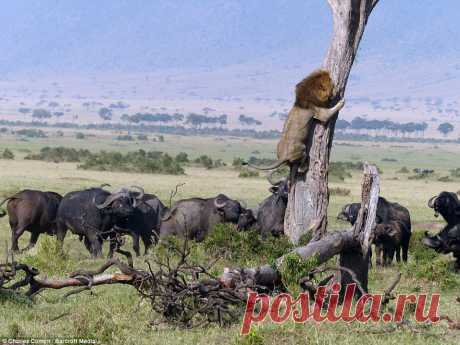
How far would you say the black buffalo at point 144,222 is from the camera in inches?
756

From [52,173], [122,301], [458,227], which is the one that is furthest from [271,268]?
[52,173]

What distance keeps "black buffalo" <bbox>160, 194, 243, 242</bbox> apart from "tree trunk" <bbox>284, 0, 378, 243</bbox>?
5.46 meters

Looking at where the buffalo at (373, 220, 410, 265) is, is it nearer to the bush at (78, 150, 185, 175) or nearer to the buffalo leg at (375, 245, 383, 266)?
the buffalo leg at (375, 245, 383, 266)

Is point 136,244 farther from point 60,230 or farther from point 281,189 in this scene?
point 281,189

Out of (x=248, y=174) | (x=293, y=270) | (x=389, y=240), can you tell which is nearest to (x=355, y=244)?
(x=293, y=270)

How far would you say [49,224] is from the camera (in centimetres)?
1938

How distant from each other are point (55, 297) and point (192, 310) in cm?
255

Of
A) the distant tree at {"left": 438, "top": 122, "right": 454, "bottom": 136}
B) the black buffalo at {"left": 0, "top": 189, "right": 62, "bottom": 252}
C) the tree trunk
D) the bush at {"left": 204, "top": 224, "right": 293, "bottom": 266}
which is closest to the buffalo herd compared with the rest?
the black buffalo at {"left": 0, "top": 189, "right": 62, "bottom": 252}

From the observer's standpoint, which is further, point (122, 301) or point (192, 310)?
point (122, 301)

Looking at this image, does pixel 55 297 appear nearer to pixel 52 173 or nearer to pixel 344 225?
pixel 344 225

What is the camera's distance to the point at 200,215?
1970cm

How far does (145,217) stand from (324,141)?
6.98 m

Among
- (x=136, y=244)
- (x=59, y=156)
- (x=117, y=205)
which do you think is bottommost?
(x=59, y=156)

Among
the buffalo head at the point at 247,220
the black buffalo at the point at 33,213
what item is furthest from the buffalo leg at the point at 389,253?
the black buffalo at the point at 33,213
